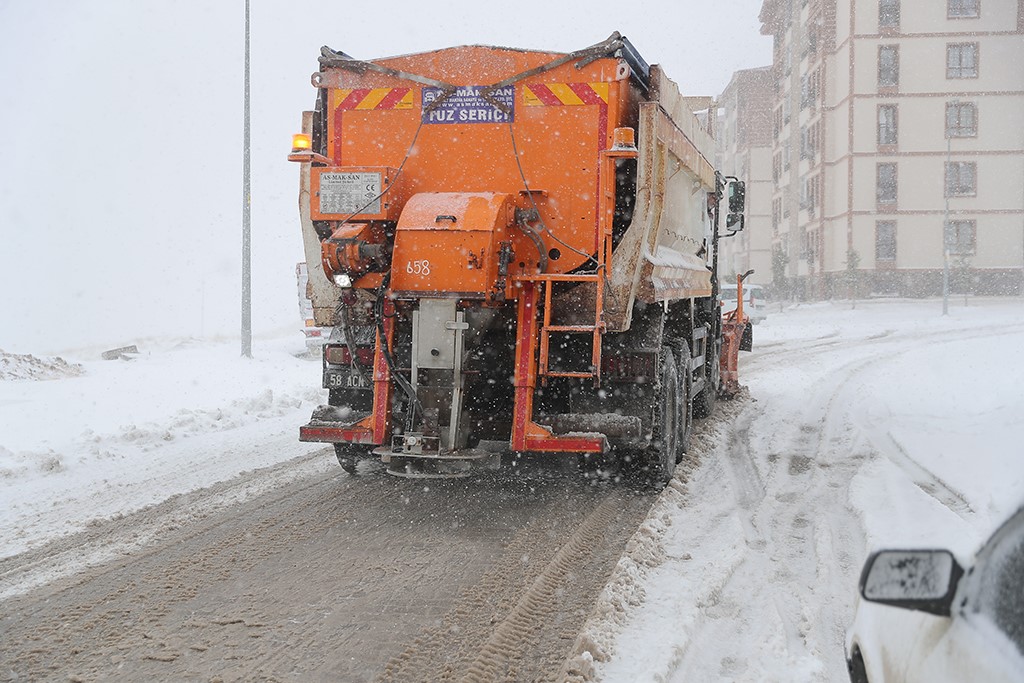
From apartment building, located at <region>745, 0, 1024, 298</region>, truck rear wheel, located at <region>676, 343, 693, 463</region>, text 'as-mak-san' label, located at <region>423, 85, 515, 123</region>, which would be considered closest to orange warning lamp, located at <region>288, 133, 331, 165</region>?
text 'as-mak-san' label, located at <region>423, 85, 515, 123</region>

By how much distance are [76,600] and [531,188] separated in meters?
3.96

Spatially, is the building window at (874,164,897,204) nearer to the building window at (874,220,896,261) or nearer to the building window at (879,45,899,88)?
the building window at (874,220,896,261)

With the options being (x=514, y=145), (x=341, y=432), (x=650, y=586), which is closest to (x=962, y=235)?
(x=514, y=145)

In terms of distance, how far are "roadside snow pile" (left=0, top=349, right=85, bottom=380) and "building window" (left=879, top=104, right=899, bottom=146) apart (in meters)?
43.2

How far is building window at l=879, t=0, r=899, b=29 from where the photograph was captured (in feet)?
159

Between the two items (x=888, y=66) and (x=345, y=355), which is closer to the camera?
(x=345, y=355)

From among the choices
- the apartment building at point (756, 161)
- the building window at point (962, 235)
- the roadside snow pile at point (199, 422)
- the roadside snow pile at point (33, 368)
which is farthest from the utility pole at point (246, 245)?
the apartment building at point (756, 161)

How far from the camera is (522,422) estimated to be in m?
6.55

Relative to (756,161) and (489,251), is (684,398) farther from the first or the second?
(756,161)

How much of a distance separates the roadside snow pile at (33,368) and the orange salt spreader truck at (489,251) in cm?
999

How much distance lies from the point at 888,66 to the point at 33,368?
44904 mm

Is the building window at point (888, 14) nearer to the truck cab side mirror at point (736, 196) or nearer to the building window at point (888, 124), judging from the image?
the building window at point (888, 124)

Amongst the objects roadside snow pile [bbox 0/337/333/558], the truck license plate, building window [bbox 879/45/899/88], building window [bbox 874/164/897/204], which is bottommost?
roadside snow pile [bbox 0/337/333/558]

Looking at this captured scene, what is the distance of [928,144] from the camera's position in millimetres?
49062
